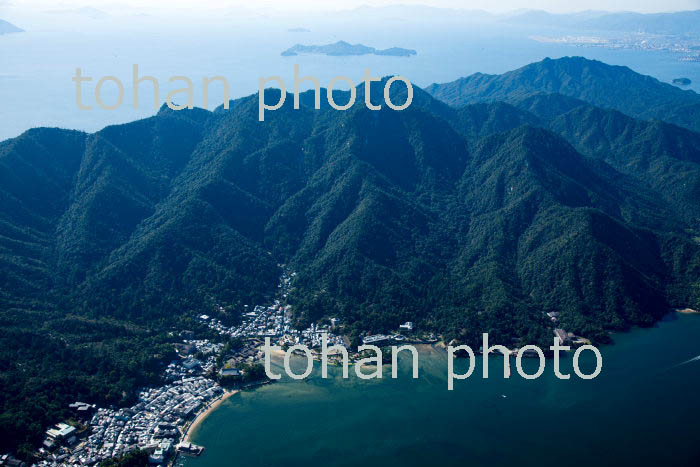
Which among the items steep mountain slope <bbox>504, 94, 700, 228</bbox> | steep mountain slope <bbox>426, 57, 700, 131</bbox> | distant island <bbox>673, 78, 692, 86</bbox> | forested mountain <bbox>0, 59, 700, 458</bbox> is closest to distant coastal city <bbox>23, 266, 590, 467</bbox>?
forested mountain <bbox>0, 59, 700, 458</bbox>

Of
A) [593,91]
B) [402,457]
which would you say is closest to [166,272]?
[402,457]

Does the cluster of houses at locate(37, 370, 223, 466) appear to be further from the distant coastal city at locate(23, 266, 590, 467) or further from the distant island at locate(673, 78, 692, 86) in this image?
the distant island at locate(673, 78, 692, 86)

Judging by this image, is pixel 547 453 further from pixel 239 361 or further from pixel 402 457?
pixel 239 361

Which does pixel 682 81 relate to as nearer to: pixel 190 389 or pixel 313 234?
pixel 313 234

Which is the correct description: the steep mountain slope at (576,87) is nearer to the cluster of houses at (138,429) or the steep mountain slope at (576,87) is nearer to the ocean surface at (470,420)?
the ocean surface at (470,420)

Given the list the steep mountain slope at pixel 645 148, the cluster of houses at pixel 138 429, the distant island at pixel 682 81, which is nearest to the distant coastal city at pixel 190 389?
the cluster of houses at pixel 138 429

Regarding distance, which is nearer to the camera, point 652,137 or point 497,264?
point 497,264

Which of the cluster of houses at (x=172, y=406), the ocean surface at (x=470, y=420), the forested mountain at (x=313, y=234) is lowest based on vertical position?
the ocean surface at (x=470, y=420)
